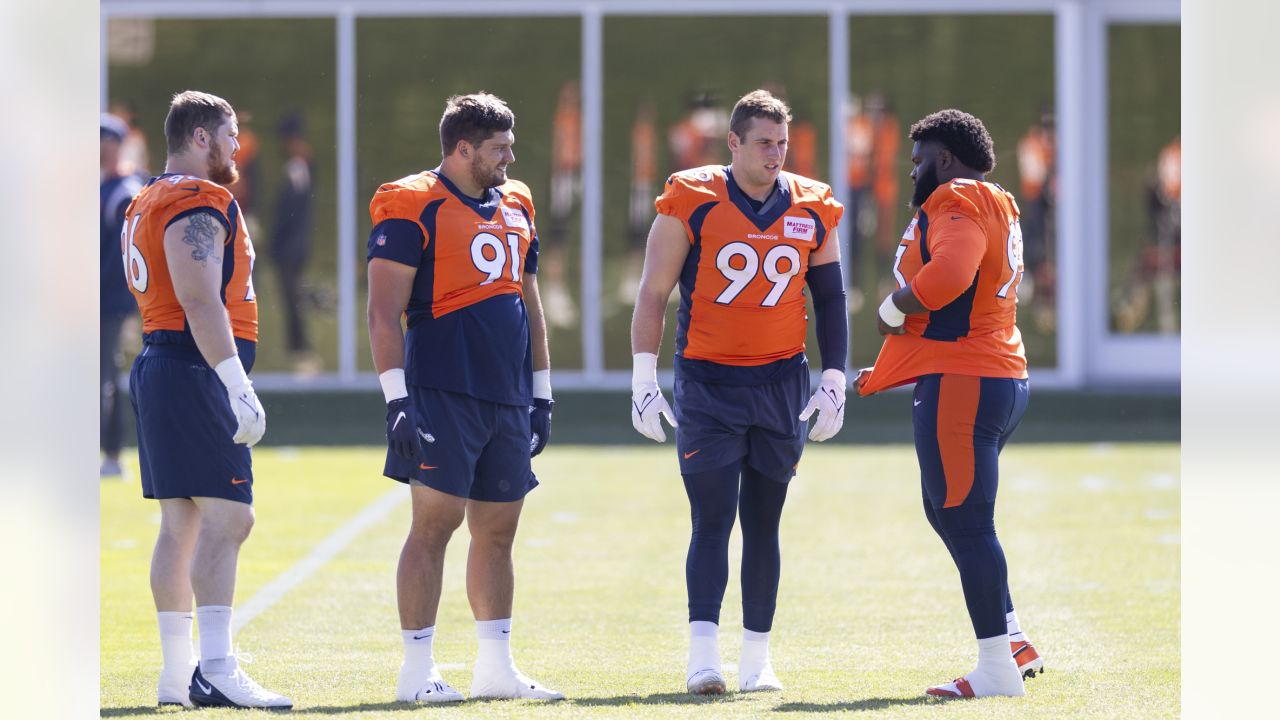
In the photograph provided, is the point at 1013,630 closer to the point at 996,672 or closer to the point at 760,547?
the point at 996,672

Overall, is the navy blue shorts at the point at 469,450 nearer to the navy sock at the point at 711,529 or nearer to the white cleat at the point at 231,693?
the navy sock at the point at 711,529

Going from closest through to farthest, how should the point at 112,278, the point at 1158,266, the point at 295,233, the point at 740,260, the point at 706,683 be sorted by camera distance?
the point at 706,683 < the point at 740,260 < the point at 112,278 < the point at 295,233 < the point at 1158,266

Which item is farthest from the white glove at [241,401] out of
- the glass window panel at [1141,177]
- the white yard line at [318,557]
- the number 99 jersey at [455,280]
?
the glass window panel at [1141,177]

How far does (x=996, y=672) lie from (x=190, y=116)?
2795 mm

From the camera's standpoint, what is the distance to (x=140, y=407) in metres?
5.29

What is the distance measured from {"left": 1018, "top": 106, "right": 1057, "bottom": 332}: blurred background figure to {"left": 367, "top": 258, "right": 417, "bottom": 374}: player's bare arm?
1156 cm

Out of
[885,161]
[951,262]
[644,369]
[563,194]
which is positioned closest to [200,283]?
[644,369]

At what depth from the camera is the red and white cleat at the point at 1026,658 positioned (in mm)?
5688

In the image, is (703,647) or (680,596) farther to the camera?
(680,596)

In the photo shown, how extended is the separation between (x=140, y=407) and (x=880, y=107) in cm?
1164

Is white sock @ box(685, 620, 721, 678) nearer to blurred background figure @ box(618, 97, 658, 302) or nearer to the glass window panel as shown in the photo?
blurred background figure @ box(618, 97, 658, 302)

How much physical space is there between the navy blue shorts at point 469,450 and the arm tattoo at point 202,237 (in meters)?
0.69

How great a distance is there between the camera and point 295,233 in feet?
52.9
